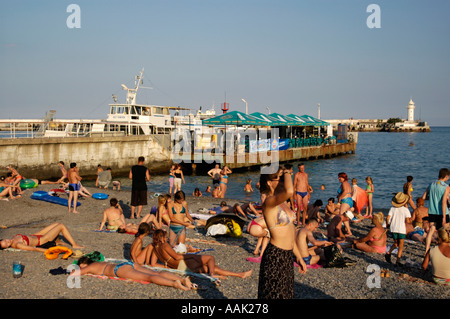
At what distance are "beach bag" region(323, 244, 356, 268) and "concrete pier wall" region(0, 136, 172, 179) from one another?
2014 cm

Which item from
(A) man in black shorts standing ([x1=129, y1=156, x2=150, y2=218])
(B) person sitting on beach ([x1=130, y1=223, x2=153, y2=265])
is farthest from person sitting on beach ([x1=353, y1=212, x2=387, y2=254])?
(A) man in black shorts standing ([x1=129, y1=156, x2=150, y2=218])

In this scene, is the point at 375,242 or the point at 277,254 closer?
the point at 277,254

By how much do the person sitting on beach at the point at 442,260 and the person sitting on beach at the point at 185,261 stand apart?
3105mm

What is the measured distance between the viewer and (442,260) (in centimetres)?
715

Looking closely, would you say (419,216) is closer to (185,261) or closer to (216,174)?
(185,261)

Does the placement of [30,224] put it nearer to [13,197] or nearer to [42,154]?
[13,197]

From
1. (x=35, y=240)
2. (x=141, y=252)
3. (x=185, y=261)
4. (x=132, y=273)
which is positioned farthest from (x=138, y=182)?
(x=132, y=273)

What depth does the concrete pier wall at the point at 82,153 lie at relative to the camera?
2381cm

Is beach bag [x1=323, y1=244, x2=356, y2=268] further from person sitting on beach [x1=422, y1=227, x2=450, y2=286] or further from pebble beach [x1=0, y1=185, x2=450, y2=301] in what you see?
person sitting on beach [x1=422, y1=227, x2=450, y2=286]

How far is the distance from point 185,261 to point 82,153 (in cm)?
2127

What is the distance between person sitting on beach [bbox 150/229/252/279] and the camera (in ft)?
24.3

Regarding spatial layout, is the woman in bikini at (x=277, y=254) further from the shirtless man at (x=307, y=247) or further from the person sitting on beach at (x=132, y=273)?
the shirtless man at (x=307, y=247)
